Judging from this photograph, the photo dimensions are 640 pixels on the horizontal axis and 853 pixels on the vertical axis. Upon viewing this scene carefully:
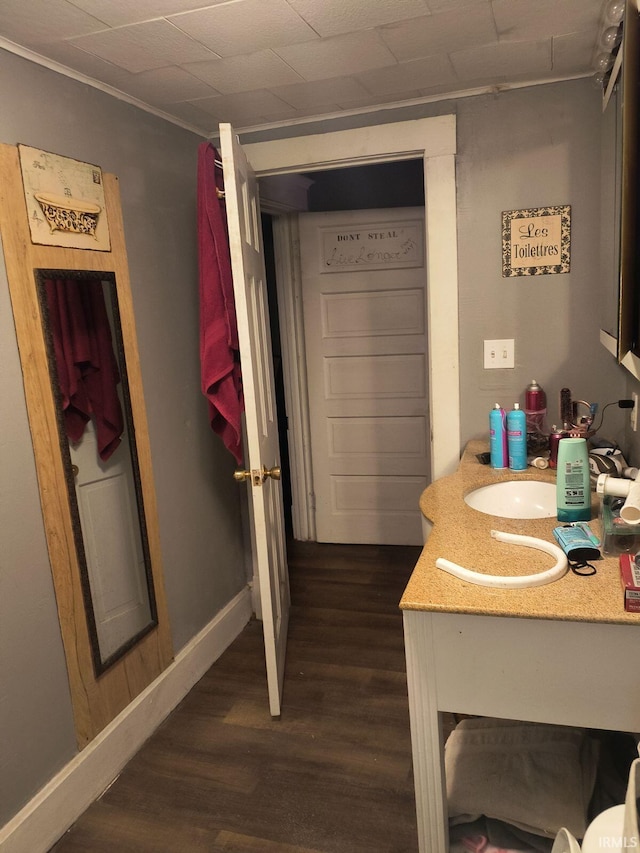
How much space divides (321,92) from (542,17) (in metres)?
0.78

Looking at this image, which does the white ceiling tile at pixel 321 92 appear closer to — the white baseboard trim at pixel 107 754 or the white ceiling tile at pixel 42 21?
the white ceiling tile at pixel 42 21

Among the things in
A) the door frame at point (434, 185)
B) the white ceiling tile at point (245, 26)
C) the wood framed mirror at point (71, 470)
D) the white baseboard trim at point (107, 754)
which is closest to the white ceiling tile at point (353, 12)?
the white ceiling tile at point (245, 26)

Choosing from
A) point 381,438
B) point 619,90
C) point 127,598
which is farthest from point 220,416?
point 619,90

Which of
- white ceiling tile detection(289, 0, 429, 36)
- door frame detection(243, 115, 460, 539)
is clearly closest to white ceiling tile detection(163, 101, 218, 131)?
door frame detection(243, 115, 460, 539)

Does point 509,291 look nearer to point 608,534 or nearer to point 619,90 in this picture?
point 619,90

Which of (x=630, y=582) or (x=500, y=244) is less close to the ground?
(x=500, y=244)

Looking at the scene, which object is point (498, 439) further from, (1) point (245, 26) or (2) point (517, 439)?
(1) point (245, 26)

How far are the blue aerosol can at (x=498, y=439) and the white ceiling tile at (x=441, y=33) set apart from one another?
1.13m

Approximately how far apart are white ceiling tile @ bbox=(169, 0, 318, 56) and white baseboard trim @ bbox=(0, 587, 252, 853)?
6.91 ft

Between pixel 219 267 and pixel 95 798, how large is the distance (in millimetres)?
1810

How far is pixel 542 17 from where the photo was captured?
5.55 feet

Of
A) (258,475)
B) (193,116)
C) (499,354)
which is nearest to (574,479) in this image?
(499,354)

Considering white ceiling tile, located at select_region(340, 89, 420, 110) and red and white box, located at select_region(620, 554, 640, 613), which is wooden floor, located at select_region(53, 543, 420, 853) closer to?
red and white box, located at select_region(620, 554, 640, 613)

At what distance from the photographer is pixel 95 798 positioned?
6.34ft
